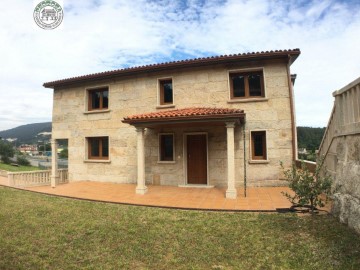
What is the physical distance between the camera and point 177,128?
10.9m

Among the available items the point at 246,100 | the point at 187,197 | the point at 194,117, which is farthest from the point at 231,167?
the point at 246,100

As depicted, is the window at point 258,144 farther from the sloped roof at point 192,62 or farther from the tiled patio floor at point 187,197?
the sloped roof at point 192,62

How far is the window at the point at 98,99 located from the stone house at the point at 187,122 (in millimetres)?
56

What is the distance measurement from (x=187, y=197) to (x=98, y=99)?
8.04 meters

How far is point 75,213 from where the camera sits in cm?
685

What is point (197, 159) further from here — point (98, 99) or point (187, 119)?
point (98, 99)

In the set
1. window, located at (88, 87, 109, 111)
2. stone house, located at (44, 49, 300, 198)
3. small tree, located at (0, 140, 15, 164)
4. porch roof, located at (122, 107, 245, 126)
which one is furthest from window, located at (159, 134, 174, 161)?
small tree, located at (0, 140, 15, 164)

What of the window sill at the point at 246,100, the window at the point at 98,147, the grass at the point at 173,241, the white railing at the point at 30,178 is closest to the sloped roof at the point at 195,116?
the window sill at the point at 246,100

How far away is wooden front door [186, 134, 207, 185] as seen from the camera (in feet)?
34.9

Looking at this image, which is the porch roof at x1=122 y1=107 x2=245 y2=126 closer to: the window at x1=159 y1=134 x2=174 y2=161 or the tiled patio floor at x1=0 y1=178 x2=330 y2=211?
the window at x1=159 y1=134 x2=174 y2=161

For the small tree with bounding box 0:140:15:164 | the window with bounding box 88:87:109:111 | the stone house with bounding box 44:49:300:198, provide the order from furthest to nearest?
the small tree with bounding box 0:140:15:164 < the window with bounding box 88:87:109:111 < the stone house with bounding box 44:49:300:198

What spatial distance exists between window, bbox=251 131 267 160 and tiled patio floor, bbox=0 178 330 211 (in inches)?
57.8

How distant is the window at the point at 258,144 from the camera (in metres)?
10.2

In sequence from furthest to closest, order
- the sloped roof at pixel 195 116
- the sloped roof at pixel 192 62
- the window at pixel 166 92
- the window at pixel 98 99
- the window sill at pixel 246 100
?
1. the window at pixel 98 99
2. the window at pixel 166 92
3. the window sill at pixel 246 100
4. the sloped roof at pixel 192 62
5. the sloped roof at pixel 195 116
